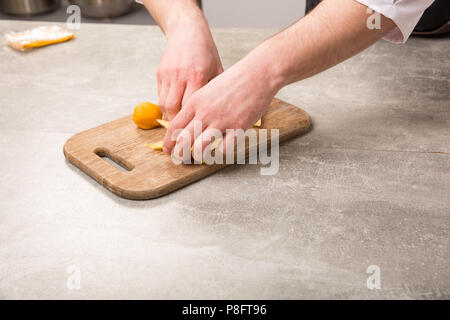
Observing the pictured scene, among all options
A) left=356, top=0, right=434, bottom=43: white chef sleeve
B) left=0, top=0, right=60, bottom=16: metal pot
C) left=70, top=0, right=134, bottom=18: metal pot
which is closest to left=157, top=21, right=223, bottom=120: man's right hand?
left=356, top=0, right=434, bottom=43: white chef sleeve

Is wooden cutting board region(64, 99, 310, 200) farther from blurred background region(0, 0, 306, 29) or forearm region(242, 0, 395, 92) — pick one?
blurred background region(0, 0, 306, 29)

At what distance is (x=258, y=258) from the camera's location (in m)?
0.77

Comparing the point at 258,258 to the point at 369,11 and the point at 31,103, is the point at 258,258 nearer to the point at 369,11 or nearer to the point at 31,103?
the point at 369,11

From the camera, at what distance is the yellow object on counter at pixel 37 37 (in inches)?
59.1

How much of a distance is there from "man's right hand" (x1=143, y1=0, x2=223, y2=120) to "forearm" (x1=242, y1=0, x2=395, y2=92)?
0.15m

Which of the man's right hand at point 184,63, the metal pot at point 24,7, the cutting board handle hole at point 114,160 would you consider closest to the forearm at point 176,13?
the man's right hand at point 184,63

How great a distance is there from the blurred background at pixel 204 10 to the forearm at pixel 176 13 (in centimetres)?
131

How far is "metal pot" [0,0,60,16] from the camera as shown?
2699mm

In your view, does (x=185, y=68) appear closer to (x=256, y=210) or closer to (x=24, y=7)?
(x=256, y=210)

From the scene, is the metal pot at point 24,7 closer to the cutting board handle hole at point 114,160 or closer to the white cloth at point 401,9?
the cutting board handle hole at point 114,160

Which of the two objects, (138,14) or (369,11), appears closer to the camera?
(369,11)
